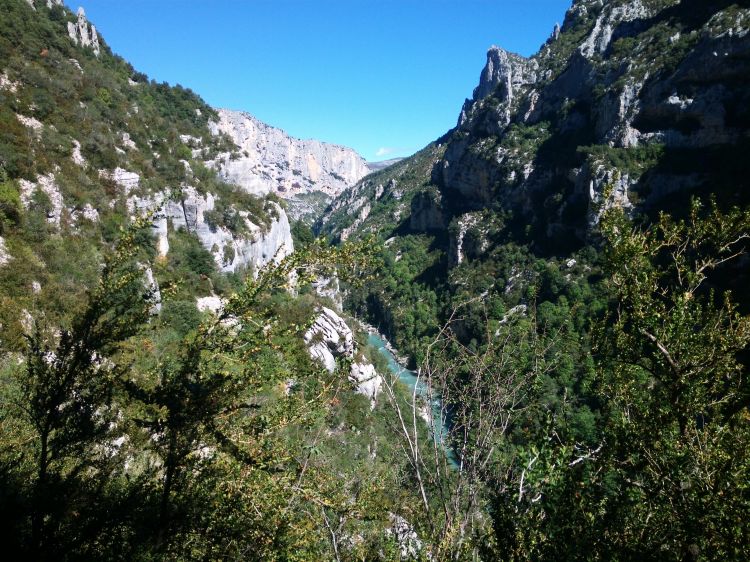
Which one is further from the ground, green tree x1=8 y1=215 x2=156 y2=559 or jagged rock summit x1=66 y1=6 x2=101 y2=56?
jagged rock summit x1=66 y1=6 x2=101 y2=56

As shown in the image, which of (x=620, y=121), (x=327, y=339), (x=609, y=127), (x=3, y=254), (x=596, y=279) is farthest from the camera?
(x=609, y=127)

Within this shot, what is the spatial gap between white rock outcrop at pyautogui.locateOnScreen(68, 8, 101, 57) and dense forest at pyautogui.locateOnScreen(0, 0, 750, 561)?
0.41m

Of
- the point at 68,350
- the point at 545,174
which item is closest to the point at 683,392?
the point at 68,350

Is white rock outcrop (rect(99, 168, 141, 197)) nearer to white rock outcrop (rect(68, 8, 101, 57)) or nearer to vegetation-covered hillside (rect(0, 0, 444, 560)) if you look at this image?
vegetation-covered hillside (rect(0, 0, 444, 560))

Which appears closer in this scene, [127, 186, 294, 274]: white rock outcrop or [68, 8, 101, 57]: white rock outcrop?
[127, 186, 294, 274]: white rock outcrop

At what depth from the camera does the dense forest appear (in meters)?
4.03

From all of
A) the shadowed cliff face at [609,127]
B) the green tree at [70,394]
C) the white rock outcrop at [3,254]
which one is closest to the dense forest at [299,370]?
the green tree at [70,394]

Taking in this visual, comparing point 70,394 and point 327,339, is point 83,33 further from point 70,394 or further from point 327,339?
point 70,394

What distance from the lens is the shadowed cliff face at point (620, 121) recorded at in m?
50.3

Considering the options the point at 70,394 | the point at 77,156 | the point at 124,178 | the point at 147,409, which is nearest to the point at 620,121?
the point at 124,178

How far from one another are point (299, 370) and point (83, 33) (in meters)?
49.4

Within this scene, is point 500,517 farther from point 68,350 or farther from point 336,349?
point 336,349

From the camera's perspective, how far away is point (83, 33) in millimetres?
38469

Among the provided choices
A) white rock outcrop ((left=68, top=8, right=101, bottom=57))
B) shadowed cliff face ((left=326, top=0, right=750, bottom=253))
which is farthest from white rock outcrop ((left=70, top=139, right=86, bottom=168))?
shadowed cliff face ((left=326, top=0, right=750, bottom=253))
